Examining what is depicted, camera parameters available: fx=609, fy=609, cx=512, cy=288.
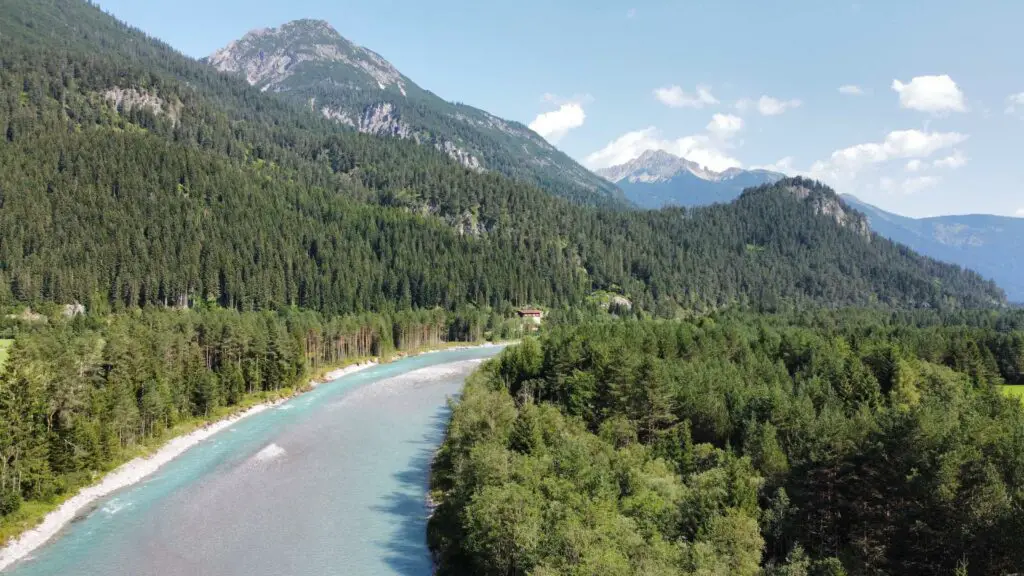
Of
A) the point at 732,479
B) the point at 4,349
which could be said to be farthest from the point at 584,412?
the point at 4,349

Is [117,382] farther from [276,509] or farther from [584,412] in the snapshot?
[584,412]

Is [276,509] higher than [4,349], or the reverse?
[4,349]

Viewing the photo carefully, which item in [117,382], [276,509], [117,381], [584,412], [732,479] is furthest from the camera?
[117,381]

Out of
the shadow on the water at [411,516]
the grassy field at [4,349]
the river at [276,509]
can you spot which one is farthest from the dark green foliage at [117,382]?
the shadow on the water at [411,516]

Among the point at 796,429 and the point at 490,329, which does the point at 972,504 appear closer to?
the point at 796,429

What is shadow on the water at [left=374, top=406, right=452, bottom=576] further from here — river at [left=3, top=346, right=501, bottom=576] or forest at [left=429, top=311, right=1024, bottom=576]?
forest at [left=429, top=311, right=1024, bottom=576]

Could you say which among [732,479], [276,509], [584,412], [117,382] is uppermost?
[117,382]

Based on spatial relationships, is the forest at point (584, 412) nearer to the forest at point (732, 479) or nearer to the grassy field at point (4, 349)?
the forest at point (732, 479)
